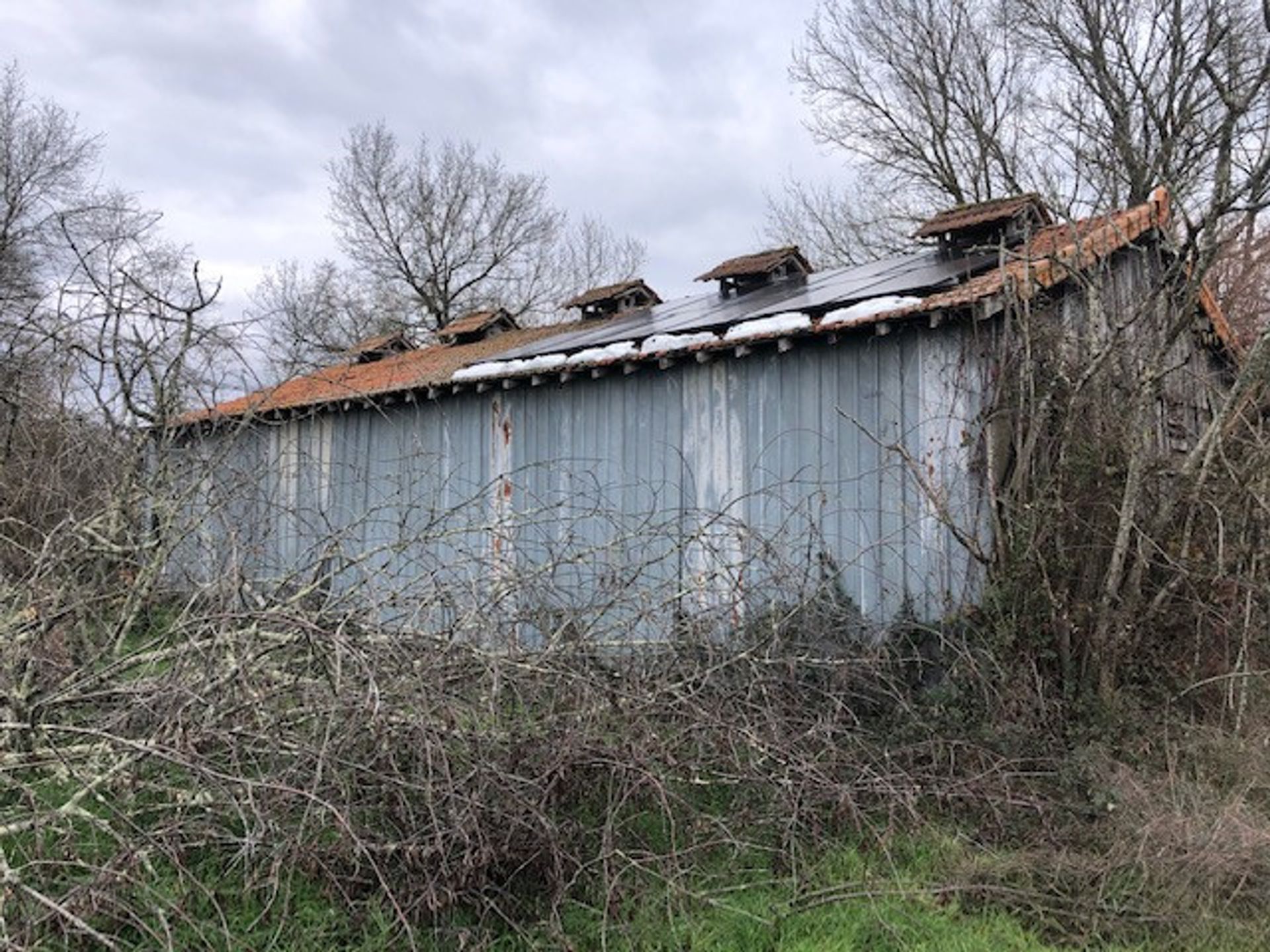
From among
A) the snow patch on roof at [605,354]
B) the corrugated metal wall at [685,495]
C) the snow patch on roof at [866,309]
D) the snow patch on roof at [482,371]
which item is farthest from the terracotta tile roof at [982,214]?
the snow patch on roof at [482,371]

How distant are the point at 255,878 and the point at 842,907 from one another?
2257 millimetres

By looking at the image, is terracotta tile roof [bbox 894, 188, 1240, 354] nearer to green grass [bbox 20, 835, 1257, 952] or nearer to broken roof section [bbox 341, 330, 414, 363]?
green grass [bbox 20, 835, 1257, 952]

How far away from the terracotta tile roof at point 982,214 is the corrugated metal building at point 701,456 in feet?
0.08

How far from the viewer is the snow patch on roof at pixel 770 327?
717 centimetres

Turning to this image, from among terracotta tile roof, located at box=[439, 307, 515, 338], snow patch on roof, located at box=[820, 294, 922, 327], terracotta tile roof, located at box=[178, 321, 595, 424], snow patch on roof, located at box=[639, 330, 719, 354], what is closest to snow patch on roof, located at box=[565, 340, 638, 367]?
snow patch on roof, located at box=[639, 330, 719, 354]

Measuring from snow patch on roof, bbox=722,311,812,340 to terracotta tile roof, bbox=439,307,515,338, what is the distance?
7.76 metres

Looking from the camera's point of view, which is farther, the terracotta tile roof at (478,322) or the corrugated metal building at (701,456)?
the terracotta tile roof at (478,322)

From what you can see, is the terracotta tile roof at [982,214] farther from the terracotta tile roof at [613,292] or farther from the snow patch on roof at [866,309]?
the terracotta tile roof at [613,292]

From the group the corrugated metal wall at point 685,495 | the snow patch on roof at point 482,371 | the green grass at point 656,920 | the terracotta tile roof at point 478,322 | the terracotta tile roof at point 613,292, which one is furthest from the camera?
the terracotta tile roof at point 478,322

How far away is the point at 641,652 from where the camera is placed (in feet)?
16.4

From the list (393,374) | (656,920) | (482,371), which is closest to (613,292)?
(393,374)

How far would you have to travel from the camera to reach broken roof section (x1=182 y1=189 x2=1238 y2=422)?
21.7ft

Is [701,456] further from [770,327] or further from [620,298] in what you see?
[620,298]

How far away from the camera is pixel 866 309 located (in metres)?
6.93
